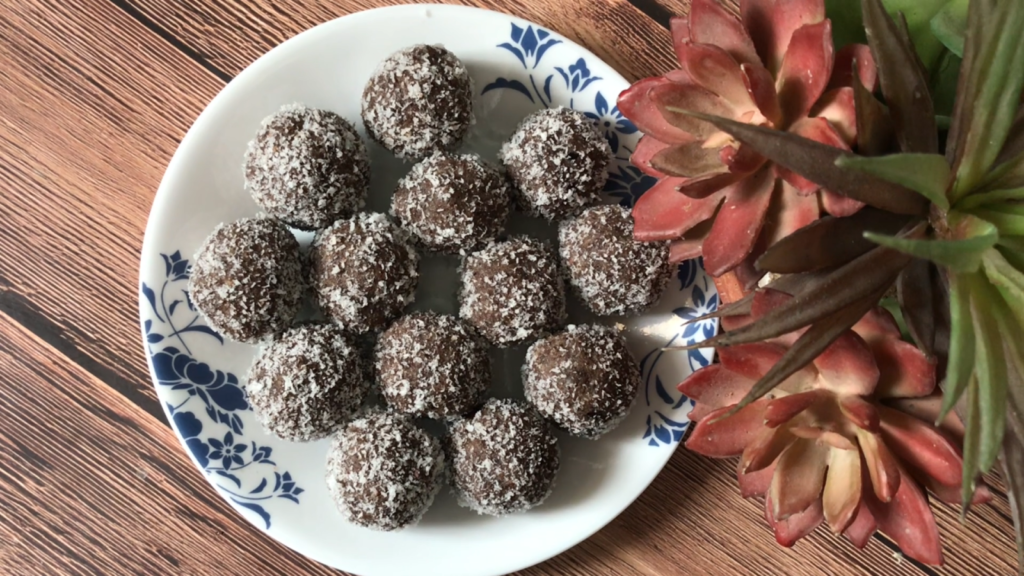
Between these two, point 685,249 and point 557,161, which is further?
point 557,161

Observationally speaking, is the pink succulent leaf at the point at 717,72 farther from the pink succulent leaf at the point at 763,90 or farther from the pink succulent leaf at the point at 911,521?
the pink succulent leaf at the point at 911,521

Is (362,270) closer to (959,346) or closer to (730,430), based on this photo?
(730,430)

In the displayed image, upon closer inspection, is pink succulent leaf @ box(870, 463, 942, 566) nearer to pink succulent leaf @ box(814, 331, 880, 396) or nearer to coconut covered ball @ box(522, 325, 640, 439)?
pink succulent leaf @ box(814, 331, 880, 396)

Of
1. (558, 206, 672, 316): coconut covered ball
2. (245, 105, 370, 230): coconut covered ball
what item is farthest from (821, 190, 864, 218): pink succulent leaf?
(245, 105, 370, 230): coconut covered ball

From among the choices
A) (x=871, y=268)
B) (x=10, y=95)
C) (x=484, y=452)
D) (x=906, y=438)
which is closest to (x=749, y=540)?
(x=484, y=452)

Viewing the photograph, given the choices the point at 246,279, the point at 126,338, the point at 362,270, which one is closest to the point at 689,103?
the point at 362,270

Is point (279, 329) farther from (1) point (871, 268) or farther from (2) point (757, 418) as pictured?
(1) point (871, 268)
